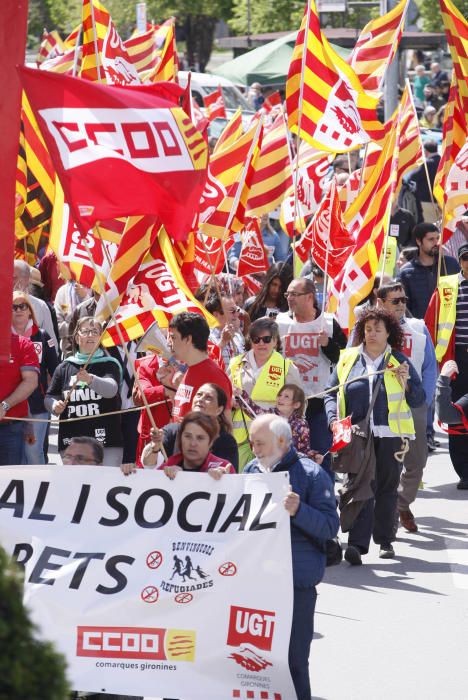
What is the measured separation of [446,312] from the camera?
38.9 feet

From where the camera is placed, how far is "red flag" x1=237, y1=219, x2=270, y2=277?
45.8 feet

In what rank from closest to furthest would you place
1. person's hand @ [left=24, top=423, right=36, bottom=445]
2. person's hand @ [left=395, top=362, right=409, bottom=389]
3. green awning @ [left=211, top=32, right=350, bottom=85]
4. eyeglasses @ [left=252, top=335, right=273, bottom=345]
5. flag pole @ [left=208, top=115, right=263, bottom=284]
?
eyeglasses @ [left=252, top=335, right=273, bottom=345] → person's hand @ [left=395, top=362, right=409, bottom=389] → person's hand @ [left=24, top=423, right=36, bottom=445] → flag pole @ [left=208, top=115, right=263, bottom=284] → green awning @ [left=211, top=32, right=350, bottom=85]

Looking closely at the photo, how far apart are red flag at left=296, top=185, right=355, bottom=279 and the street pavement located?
8.63 ft

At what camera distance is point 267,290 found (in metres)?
12.4

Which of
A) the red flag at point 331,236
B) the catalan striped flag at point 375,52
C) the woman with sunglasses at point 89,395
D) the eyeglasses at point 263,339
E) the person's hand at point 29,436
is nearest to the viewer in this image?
the woman with sunglasses at point 89,395

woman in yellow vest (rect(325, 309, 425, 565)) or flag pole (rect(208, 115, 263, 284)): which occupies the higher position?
flag pole (rect(208, 115, 263, 284))

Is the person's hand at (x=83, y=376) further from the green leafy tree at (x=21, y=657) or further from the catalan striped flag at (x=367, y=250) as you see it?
the green leafy tree at (x=21, y=657)

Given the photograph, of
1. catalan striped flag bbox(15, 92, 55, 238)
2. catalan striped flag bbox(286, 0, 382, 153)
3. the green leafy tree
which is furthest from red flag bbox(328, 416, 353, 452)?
the green leafy tree

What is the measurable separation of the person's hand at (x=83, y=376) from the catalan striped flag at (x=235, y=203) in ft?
8.02

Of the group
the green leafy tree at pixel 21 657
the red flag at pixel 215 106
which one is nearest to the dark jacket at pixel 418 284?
the red flag at pixel 215 106

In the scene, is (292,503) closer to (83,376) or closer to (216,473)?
(216,473)

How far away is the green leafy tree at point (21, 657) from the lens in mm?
2818

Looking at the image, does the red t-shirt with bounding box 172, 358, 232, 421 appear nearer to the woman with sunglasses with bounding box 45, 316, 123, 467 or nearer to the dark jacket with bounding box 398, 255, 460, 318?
the woman with sunglasses with bounding box 45, 316, 123, 467

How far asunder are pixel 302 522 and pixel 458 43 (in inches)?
301
